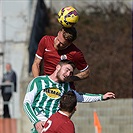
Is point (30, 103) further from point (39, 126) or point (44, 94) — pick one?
point (39, 126)

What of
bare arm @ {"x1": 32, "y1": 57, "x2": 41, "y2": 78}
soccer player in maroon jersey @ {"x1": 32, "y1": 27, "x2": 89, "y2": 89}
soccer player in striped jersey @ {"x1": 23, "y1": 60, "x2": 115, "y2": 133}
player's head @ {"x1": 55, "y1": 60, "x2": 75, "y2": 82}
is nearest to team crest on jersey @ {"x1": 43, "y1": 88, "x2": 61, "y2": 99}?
soccer player in striped jersey @ {"x1": 23, "y1": 60, "x2": 115, "y2": 133}

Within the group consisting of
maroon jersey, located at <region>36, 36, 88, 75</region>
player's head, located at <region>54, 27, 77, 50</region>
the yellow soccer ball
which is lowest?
maroon jersey, located at <region>36, 36, 88, 75</region>

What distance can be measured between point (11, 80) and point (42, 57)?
340 inches

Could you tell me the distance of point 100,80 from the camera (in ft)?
63.3

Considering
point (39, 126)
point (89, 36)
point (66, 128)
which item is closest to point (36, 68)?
point (39, 126)

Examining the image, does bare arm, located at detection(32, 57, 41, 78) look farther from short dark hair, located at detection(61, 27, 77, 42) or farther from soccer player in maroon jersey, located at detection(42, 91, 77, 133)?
soccer player in maroon jersey, located at detection(42, 91, 77, 133)

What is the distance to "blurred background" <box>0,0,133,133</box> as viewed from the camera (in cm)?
1912

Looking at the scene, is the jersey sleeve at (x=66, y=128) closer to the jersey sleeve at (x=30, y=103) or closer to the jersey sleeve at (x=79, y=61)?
the jersey sleeve at (x=30, y=103)

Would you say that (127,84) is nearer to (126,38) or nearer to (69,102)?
(126,38)

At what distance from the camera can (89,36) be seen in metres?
21.2

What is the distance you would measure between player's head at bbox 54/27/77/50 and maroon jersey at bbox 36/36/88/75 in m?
0.09

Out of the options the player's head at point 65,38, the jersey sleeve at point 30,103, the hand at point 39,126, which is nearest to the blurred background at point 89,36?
the player's head at point 65,38

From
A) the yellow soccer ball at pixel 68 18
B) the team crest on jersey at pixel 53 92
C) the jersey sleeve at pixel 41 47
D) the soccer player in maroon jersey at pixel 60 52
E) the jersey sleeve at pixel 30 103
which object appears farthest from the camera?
the jersey sleeve at pixel 41 47

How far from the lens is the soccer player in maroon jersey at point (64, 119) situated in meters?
7.08
